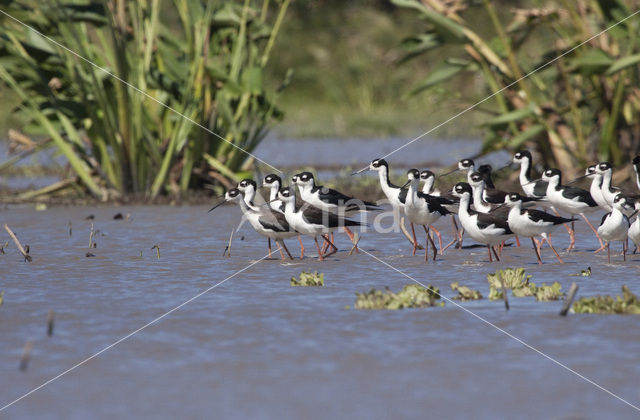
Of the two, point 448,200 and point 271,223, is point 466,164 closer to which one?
point 448,200

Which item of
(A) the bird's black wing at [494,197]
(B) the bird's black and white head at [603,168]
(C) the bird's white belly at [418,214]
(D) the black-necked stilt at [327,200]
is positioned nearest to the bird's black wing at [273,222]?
(D) the black-necked stilt at [327,200]

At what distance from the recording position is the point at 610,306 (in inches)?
257

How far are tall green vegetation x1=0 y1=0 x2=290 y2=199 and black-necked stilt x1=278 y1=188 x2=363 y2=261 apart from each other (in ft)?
10.6

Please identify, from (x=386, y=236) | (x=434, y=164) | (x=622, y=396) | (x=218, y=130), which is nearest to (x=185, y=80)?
(x=218, y=130)

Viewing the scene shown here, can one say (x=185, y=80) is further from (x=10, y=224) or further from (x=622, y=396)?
(x=622, y=396)

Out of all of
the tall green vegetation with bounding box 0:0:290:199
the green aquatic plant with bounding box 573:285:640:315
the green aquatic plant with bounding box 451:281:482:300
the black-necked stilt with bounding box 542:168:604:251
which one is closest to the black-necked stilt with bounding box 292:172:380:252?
the black-necked stilt with bounding box 542:168:604:251

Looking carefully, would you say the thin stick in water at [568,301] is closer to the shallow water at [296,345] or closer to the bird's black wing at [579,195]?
the shallow water at [296,345]

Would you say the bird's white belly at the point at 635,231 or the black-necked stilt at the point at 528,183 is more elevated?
the black-necked stilt at the point at 528,183

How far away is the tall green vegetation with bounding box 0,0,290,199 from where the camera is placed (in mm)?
12875

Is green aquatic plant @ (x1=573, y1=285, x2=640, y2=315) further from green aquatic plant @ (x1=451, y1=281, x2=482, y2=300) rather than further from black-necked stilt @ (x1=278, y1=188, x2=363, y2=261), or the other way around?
black-necked stilt @ (x1=278, y1=188, x2=363, y2=261)

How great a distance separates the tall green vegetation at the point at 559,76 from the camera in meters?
13.6

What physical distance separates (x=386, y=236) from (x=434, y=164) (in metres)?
8.02

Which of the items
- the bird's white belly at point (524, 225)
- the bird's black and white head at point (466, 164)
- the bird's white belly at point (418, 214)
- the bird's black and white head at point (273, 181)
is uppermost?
the bird's black and white head at point (466, 164)

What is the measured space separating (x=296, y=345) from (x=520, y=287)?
2.15 m
